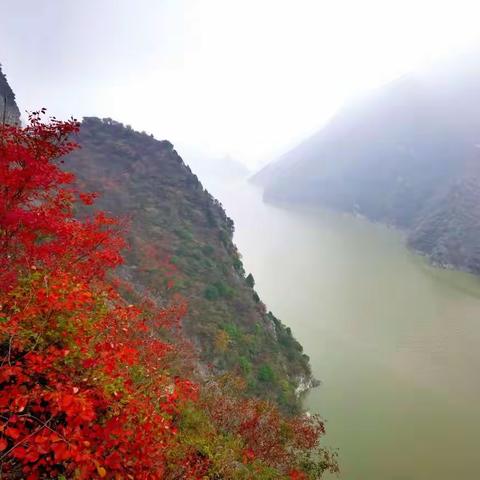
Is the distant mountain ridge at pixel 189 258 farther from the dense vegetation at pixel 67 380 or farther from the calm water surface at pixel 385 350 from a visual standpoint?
the dense vegetation at pixel 67 380

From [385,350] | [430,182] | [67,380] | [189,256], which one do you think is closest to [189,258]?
[189,256]

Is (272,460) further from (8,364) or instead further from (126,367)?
(8,364)

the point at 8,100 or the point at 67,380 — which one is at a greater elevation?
the point at 8,100

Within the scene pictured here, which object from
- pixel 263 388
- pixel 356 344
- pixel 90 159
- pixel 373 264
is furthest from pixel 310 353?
pixel 373 264

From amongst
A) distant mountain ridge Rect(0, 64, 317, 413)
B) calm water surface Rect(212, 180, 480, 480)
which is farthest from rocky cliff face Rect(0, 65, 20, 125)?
calm water surface Rect(212, 180, 480, 480)

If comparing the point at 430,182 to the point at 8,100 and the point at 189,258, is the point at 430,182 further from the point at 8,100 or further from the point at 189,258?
the point at 8,100

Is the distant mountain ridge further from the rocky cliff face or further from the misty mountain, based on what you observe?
the misty mountain
